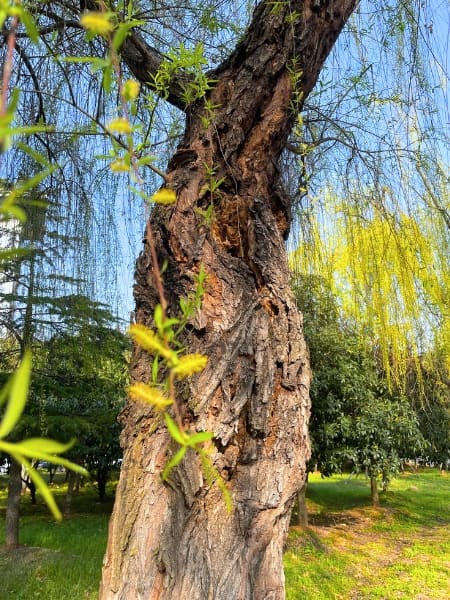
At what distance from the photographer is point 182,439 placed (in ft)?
0.87

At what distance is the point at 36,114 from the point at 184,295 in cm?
128

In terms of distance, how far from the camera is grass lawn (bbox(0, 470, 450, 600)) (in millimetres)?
4137

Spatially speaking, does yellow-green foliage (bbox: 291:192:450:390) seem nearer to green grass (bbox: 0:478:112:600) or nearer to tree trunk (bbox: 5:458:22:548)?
green grass (bbox: 0:478:112:600)

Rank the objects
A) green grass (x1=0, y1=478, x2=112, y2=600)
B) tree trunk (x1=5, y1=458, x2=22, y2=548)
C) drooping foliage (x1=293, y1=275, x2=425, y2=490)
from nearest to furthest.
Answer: green grass (x1=0, y1=478, x2=112, y2=600)
tree trunk (x1=5, y1=458, x2=22, y2=548)
drooping foliage (x1=293, y1=275, x2=425, y2=490)

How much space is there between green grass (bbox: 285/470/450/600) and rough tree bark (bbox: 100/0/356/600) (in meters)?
3.35

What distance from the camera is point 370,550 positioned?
5695 millimetres

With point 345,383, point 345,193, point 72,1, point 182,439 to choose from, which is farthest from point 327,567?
point 182,439

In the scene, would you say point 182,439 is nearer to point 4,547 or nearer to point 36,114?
point 36,114

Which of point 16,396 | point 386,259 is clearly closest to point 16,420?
point 16,396

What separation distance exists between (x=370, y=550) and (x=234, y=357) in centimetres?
550

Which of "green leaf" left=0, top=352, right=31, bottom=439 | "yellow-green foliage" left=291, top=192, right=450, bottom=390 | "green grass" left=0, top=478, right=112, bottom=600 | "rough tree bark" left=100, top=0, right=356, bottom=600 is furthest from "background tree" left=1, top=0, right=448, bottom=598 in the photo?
"green grass" left=0, top=478, right=112, bottom=600

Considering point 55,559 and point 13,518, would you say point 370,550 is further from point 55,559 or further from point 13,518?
point 13,518

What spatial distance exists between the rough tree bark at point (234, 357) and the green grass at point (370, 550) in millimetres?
3354

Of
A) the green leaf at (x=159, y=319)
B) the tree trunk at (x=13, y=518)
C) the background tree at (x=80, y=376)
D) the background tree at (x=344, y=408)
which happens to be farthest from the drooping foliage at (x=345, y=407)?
the green leaf at (x=159, y=319)
